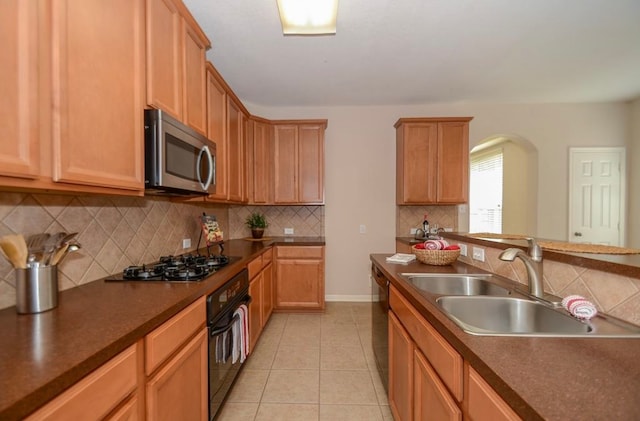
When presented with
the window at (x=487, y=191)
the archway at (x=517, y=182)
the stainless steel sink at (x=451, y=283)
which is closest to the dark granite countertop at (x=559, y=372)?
the stainless steel sink at (x=451, y=283)

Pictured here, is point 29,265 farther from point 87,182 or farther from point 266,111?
point 266,111

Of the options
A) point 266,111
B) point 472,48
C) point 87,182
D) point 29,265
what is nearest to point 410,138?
point 472,48

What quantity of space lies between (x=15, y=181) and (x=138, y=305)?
1.82ft

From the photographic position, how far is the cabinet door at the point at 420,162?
3.43 m

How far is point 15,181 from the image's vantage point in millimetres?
785

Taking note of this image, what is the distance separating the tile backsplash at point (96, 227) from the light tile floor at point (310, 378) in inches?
45.5

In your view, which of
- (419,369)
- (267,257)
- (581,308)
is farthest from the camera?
(267,257)

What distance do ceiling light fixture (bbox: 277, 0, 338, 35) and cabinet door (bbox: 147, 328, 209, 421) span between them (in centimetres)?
207

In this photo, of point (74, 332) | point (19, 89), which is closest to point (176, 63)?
point (19, 89)

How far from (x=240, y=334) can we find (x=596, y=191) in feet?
16.0

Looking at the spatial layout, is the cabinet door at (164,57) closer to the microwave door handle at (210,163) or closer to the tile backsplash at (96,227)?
the microwave door handle at (210,163)

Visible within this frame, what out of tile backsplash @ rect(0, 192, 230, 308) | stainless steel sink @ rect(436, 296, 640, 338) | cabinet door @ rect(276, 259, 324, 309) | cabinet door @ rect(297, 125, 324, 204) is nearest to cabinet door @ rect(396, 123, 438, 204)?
cabinet door @ rect(297, 125, 324, 204)

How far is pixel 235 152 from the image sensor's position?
2777mm

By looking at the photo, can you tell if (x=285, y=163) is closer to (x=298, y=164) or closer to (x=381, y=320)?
(x=298, y=164)
